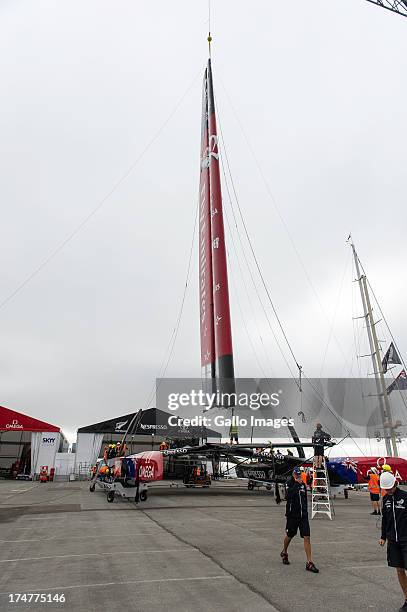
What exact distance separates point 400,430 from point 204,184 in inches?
867

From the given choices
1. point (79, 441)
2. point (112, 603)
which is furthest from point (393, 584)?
point (79, 441)

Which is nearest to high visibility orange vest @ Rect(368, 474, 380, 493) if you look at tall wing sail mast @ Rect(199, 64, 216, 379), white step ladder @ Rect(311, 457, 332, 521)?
white step ladder @ Rect(311, 457, 332, 521)

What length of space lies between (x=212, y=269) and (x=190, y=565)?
1623cm

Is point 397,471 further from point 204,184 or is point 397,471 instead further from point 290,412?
point 204,184

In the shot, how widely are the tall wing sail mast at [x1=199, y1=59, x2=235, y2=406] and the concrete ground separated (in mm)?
8178

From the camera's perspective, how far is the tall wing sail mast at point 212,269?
19.6 m

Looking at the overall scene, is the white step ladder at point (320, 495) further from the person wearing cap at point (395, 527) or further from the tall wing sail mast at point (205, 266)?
the person wearing cap at point (395, 527)

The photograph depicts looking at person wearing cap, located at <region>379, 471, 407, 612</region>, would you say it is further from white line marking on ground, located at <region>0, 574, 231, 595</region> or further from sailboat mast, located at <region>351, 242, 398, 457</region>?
sailboat mast, located at <region>351, 242, 398, 457</region>

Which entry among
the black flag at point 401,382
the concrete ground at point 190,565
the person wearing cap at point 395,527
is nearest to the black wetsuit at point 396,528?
the person wearing cap at point 395,527

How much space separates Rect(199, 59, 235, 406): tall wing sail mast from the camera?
1962cm

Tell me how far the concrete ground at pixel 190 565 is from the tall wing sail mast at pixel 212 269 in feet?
26.8

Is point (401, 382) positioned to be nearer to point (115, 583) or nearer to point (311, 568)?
point (311, 568)

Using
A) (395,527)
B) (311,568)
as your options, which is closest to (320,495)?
(311,568)
